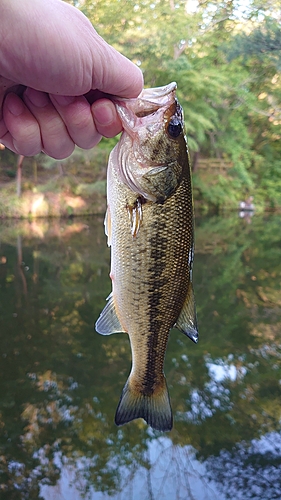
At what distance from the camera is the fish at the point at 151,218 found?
169cm

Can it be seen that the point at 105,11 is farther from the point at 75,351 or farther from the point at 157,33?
the point at 75,351

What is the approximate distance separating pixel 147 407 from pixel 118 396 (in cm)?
300

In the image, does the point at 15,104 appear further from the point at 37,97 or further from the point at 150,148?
the point at 150,148

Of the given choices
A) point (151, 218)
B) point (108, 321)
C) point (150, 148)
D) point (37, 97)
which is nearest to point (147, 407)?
point (108, 321)

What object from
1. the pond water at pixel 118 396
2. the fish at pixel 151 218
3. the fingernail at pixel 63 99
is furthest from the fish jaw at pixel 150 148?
the pond water at pixel 118 396

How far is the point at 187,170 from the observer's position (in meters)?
1.73

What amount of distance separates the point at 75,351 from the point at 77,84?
15.7 feet

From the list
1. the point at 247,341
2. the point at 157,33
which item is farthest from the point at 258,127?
the point at 247,341

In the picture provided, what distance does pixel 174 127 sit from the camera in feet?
5.51

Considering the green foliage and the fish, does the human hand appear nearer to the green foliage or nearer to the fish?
the fish

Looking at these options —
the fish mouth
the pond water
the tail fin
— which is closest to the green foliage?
the pond water

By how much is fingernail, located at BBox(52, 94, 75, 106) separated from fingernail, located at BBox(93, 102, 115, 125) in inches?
4.4

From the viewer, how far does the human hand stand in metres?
1.34

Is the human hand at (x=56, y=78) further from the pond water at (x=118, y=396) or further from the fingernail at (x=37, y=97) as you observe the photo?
the pond water at (x=118, y=396)
